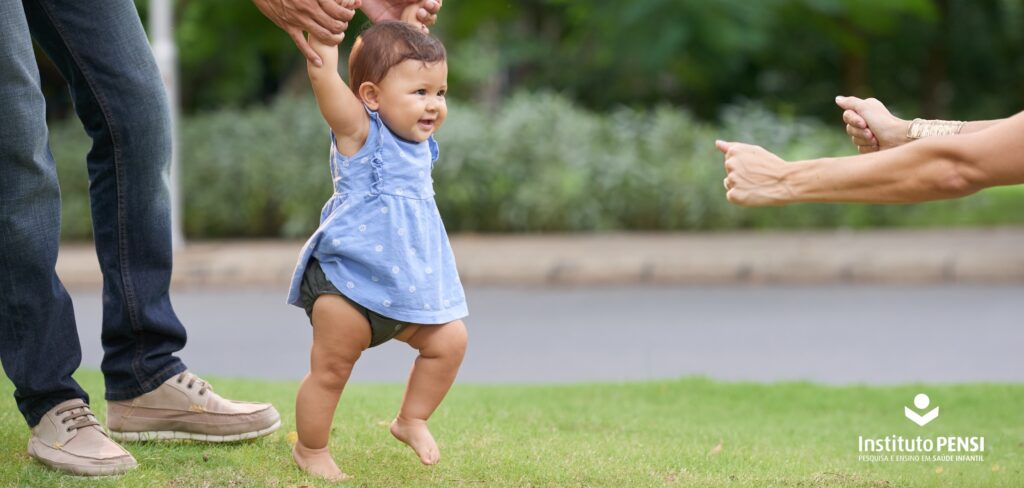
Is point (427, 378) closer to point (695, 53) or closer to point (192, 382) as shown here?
point (192, 382)

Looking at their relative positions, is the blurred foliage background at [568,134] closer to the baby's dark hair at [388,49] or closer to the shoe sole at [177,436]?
the shoe sole at [177,436]

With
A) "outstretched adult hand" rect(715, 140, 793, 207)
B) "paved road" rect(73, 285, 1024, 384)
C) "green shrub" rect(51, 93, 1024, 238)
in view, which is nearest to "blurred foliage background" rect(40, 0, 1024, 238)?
"green shrub" rect(51, 93, 1024, 238)

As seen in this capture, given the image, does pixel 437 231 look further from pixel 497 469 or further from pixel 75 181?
pixel 75 181

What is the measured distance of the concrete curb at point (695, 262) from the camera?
34.2 ft

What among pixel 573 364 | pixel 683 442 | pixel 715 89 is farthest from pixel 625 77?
pixel 683 442

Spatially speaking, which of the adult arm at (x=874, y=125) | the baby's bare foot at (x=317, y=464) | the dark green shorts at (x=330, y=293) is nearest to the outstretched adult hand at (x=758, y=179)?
the adult arm at (x=874, y=125)

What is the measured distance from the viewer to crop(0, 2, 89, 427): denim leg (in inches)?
128

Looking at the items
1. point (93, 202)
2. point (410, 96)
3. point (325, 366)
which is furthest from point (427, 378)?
point (93, 202)

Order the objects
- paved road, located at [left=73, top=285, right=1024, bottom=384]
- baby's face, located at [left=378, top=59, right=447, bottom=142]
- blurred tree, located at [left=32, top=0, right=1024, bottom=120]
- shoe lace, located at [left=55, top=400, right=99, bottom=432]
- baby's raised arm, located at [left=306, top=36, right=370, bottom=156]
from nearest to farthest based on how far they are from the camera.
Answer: baby's raised arm, located at [left=306, top=36, right=370, bottom=156], baby's face, located at [left=378, top=59, right=447, bottom=142], shoe lace, located at [left=55, top=400, right=99, bottom=432], paved road, located at [left=73, top=285, right=1024, bottom=384], blurred tree, located at [left=32, top=0, right=1024, bottom=120]

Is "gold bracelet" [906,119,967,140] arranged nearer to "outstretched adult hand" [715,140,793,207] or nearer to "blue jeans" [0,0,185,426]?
"outstretched adult hand" [715,140,793,207]

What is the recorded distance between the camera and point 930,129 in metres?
3.35

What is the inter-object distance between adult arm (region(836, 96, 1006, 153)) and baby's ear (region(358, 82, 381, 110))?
1.19 m

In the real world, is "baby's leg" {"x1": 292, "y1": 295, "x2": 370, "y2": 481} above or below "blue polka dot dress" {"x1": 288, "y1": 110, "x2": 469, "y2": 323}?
below

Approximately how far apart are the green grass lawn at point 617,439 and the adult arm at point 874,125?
3.11 feet
